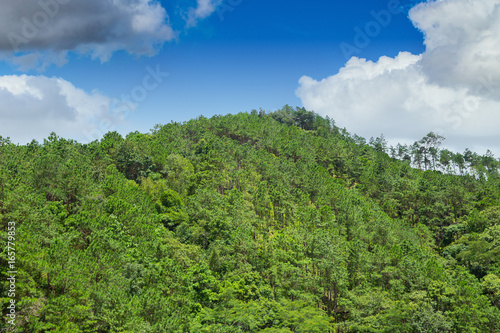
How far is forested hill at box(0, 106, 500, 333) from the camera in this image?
27.1 meters

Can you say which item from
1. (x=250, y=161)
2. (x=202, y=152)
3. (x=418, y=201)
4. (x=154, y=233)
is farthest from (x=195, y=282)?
(x=418, y=201)

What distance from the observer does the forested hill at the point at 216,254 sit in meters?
27.1

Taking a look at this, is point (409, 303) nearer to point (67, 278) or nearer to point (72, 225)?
point (67, 278)

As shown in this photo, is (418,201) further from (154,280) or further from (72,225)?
(72,225)

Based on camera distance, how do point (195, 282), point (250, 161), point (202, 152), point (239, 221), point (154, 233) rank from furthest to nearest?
point (202, 152) → point (250, 161) → point (239, 221) → point (154, 233) → point (195, 282)

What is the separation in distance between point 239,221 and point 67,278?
95.6 feet

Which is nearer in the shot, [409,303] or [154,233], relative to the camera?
[409,303]

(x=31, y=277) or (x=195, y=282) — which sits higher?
(x=31, y=277)

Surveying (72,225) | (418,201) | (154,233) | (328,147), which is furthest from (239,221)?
(328,147)

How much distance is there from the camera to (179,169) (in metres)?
75.1

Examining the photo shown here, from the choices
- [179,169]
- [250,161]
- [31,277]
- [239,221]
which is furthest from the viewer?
[250,161]

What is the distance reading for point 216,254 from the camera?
1699 inches

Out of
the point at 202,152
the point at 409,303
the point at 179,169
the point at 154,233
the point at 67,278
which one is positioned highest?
the point at 202,152

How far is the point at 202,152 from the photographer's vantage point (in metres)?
92.6
